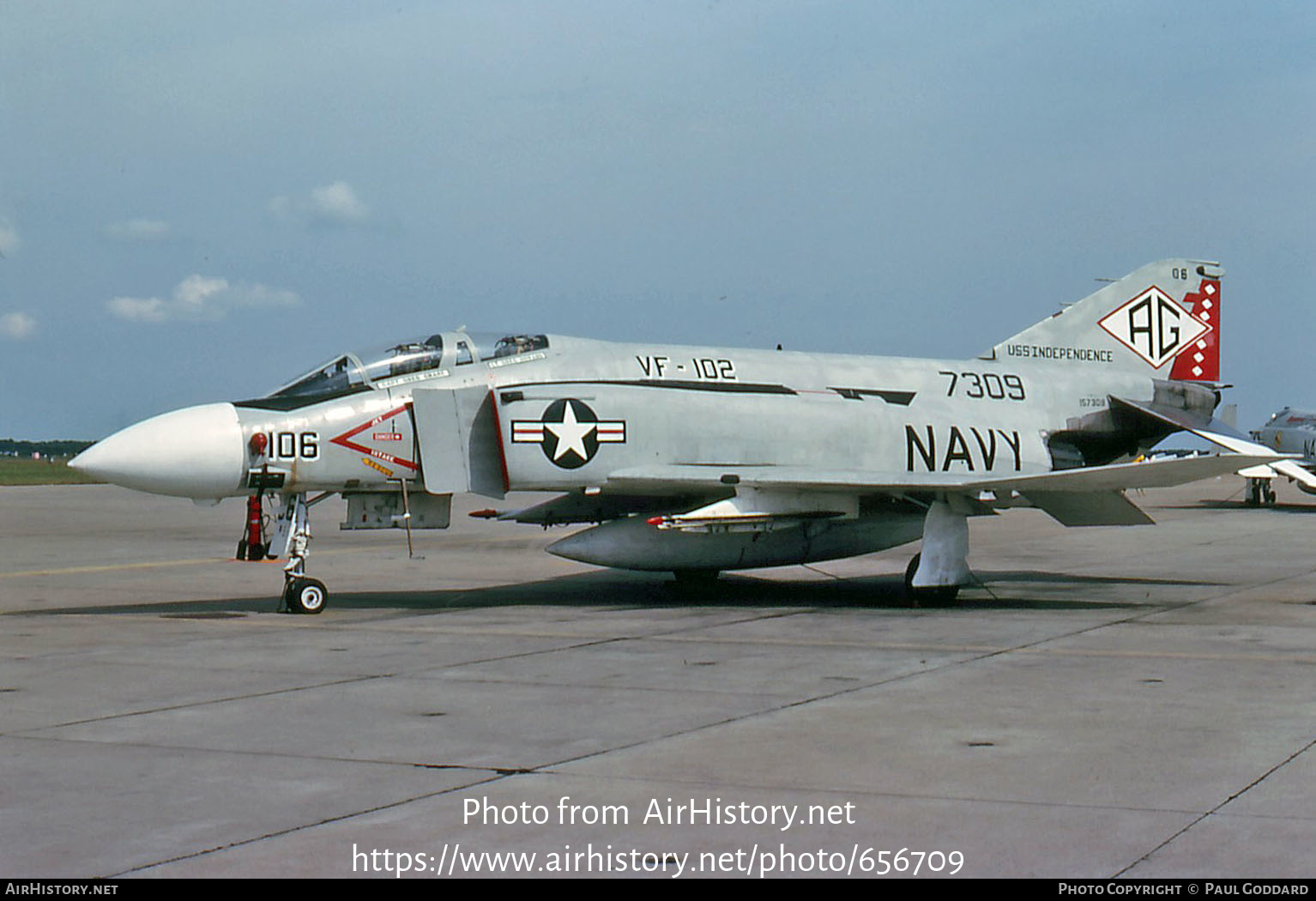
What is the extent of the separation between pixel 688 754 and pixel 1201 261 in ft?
45.0

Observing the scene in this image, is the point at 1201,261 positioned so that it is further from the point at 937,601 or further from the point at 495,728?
the point at 495,728

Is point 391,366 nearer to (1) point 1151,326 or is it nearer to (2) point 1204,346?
(1) point 1151,326

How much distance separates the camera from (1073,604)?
1391 cm

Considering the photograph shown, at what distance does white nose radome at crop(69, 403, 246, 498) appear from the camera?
11781mm

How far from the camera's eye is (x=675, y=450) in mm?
13930

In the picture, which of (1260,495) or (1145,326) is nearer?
(1145,326)

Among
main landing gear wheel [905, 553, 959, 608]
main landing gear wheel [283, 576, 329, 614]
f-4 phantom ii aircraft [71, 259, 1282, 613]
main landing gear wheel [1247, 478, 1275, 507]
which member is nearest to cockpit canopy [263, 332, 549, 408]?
f-4 phantom ii aircraft [71, 259, 1282, 613]

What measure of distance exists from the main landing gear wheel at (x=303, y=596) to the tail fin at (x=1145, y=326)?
30.6 ft

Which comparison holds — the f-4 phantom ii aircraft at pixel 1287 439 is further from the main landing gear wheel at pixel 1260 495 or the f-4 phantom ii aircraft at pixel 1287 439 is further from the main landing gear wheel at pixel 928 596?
the main landing gear wheel at pixel 928 596

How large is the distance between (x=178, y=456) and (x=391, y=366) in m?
2.22

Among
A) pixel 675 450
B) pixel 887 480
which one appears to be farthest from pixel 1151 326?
pixel 675 450

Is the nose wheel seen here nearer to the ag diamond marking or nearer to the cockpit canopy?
the cockpit canopy

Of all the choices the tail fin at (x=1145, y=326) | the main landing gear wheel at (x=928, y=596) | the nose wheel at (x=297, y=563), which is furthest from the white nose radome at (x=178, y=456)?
the tail fin at (x=1145, y=326)

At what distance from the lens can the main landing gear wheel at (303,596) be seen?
12844mm
